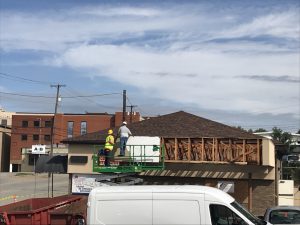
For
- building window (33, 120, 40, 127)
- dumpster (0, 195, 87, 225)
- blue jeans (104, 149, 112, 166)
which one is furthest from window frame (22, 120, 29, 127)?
dumpster (0, 195, 87, 225)

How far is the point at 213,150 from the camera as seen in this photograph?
24016 millimetres

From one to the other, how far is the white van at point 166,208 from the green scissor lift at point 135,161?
481 inches

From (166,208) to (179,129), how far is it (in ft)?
61.1

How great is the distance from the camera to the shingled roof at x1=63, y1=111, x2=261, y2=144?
27.6 meters

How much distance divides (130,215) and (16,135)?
3723 inches

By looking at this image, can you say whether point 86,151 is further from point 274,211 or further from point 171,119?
point 274,211

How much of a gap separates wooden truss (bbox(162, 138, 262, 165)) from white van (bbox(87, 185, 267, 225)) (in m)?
13.5

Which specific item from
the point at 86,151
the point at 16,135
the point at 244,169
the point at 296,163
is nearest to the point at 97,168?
the point at 86,151

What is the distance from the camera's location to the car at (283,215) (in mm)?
13625

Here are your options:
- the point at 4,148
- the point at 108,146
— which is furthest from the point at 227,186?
the point at 4,148

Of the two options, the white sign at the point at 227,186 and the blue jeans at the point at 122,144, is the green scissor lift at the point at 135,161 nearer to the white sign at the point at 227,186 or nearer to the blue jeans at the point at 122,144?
the blue jeans at the point at 122,144

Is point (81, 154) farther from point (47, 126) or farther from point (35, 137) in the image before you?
point (35, 137)

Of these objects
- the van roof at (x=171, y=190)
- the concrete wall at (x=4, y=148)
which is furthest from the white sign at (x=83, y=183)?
the concrete wall at (x=4, y=148)

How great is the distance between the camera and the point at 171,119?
30531mm
